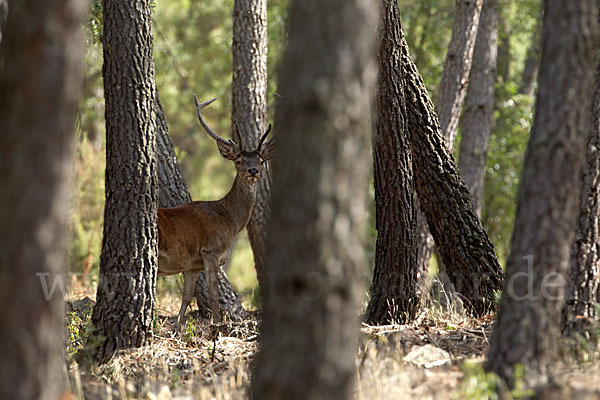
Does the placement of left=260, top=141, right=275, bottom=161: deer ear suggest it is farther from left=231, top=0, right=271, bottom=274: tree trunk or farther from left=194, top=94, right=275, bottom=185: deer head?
left=231, top=0, right=271, bottom=274: tree trunk

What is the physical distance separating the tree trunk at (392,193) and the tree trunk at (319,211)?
13.2 feet

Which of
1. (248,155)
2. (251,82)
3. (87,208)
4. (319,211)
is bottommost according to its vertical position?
(319,211)

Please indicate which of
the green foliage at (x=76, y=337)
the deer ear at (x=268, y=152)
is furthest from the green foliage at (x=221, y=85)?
the green foliage at (x=76, y=337)

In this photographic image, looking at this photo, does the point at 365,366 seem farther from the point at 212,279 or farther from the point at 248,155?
the point at 248,155

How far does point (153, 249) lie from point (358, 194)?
3.75 metres

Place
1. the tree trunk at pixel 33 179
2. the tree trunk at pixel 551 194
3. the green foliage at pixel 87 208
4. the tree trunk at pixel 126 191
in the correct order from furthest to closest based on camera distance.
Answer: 1. the green foliage at pixel 87 208
2. the tree trunk at pixel 126 191
3. the tree trunk at pixel 551 194
4. the tree trunk at pixel 33 179

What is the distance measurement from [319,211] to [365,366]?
212cm

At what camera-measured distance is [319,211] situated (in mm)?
3799

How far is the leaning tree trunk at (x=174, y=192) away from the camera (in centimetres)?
938

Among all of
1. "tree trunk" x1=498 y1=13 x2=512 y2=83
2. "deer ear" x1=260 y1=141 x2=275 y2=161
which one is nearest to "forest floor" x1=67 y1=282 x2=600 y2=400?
"deer ear" x1=260 y1=141 x2=275 y2=161

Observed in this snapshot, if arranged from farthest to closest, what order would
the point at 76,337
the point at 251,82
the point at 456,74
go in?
the point at 456,74, the point at 251,82, the point at 76,337

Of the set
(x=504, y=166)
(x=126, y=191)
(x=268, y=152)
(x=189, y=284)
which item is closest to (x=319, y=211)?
(x=126, y=191)

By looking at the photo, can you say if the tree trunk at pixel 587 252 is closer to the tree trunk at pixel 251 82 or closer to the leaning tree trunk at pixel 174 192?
the leaning tree trunk at pixel 174 192

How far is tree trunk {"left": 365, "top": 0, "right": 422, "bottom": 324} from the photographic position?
313 inches
